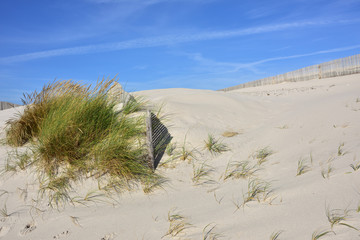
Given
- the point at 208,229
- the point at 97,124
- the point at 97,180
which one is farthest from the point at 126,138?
the point at 208,229

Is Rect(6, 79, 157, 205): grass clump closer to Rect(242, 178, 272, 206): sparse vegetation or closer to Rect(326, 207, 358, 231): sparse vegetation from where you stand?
Rect(242, 178, 272, 206): sparse vegetation

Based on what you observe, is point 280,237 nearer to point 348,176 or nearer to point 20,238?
point 348,176

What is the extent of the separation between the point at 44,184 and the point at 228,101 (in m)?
4.31

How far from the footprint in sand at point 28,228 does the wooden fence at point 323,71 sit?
42.6 feet

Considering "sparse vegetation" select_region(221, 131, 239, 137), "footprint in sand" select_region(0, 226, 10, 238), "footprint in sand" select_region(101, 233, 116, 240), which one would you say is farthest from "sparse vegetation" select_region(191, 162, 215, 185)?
"footprint in sand" select_region(0, 226, 10, 238)

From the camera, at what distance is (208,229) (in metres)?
1.84

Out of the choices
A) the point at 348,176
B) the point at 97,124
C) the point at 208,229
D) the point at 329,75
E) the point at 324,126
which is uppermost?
Answer: the point at 329,75

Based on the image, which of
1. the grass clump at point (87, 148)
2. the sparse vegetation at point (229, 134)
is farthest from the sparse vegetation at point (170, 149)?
the sparse vegetation at point (229, 134)

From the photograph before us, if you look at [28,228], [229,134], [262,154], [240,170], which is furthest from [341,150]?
[28,228]

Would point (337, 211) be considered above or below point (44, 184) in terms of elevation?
below

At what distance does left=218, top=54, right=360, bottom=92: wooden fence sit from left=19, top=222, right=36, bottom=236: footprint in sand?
13.0 m

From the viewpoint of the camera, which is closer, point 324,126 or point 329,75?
point 324,126

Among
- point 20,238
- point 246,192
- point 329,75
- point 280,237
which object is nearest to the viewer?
point 280,237

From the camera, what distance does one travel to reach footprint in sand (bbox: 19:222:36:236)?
2.08 m
